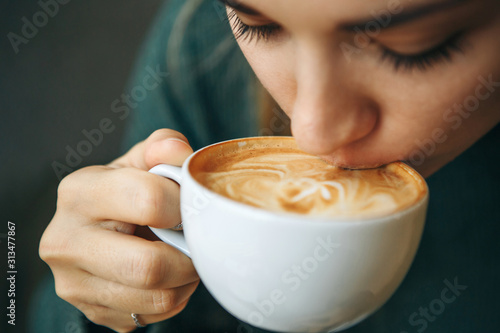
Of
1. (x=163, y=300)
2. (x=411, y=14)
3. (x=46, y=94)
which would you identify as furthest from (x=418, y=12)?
(x=46, y=94)

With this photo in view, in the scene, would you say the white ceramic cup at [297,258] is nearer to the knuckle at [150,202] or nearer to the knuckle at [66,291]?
the knuckle at [150,202]

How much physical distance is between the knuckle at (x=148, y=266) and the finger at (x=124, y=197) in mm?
39

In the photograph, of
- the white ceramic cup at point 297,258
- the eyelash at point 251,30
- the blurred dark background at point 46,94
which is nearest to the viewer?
the white ceramic cup at point 297,258

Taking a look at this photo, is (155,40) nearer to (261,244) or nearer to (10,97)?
(10,97)

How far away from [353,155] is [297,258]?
196 mm

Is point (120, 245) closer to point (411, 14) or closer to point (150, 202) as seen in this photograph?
point (150, 202)

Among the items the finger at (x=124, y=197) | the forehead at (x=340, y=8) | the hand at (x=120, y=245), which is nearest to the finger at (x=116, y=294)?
the hand at (x=120, y=245)

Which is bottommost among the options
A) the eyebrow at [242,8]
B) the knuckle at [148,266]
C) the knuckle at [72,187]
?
the knuckle at [148,266]

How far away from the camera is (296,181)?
0.49 metres

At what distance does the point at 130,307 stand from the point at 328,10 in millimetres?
479

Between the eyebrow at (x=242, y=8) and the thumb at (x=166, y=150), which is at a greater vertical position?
the eyebrow at (x=242, y=8)

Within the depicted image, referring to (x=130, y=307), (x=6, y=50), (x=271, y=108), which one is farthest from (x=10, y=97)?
(x=130, y=307)

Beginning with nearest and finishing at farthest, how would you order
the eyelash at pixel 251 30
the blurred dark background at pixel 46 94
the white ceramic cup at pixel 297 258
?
the white ceramic cup at pixel 297 258 < the eyelash at pixel 251 30 < the blurred dark background at pixel 46 94

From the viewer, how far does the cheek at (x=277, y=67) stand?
0.47 meters
